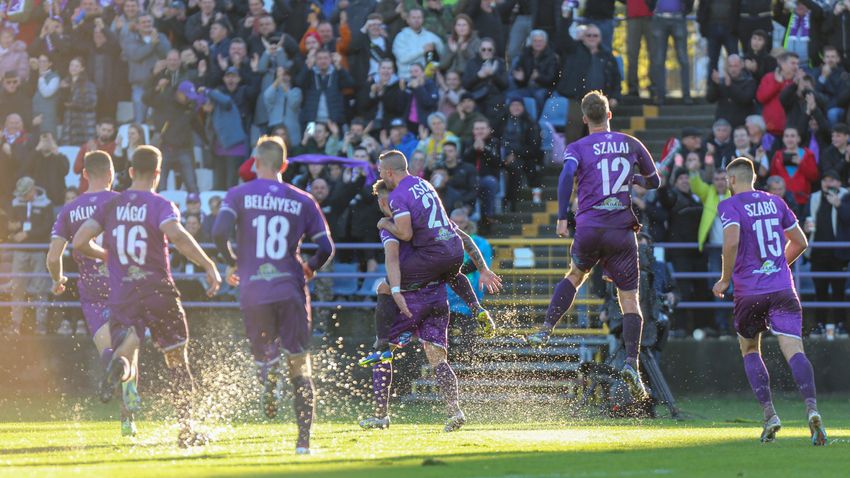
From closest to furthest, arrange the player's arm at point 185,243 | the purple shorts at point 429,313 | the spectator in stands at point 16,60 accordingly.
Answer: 1. the player's arm at point 185,243
2. the purple shorts at point 429,313
3. the spectator in stands at point 16,60

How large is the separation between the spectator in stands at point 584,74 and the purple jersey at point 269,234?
10.3 metres

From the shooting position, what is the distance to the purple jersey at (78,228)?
14609 mm

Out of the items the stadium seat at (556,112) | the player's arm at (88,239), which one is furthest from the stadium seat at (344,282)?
the player's arm at (88,239)

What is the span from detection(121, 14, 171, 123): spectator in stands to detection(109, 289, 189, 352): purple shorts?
12261 mm

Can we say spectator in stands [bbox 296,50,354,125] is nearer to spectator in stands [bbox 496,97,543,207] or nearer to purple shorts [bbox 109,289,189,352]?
spectator in stands [bbox 496,97,543,207]

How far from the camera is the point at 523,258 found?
20.7 metres

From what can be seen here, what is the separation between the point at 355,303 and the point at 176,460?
354 inches

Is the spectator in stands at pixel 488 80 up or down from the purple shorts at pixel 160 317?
up

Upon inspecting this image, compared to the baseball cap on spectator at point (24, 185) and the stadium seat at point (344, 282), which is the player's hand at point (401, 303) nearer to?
the stadium seat at point (344, 282)

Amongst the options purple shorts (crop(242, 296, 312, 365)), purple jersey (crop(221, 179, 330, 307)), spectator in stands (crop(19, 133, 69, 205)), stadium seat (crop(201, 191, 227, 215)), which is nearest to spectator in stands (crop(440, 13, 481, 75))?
stadium seat (crop(201, 191, 227, 215))

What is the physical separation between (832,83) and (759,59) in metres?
1.01

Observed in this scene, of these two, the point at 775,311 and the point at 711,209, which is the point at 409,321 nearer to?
the point at 775,311

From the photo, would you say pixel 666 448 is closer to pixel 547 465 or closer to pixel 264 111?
pixel 547 465

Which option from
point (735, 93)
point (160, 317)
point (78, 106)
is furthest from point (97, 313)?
point (78, 106)
